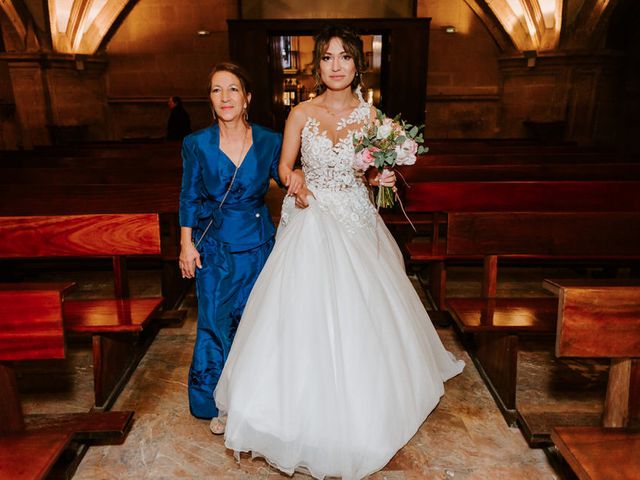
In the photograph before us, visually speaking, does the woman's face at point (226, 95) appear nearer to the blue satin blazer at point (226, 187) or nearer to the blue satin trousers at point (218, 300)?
the blue satin blazer at point (226, 187)

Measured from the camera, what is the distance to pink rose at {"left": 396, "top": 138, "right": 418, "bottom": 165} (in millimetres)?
2380

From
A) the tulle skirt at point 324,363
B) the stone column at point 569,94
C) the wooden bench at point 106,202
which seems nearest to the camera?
the tulle skirt at point 324,363

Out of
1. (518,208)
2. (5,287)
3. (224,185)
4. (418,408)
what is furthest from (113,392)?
(518,208)

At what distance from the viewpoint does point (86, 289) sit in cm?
476

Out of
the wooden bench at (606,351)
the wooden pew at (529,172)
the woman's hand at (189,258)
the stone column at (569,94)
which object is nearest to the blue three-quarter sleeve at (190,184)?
the woman's hand at (189,258)

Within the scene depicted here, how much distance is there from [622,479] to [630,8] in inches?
386

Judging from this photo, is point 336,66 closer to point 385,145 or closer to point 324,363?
point 385,145

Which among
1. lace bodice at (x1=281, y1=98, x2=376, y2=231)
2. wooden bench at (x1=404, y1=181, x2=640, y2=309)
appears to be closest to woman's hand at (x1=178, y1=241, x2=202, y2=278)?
lace bodice at (x1=281, y1=98, x2=376, y2=231)

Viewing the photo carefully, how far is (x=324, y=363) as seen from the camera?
7.33 ft

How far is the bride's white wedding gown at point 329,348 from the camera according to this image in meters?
2.19

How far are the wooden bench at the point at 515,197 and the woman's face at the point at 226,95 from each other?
2.04 metres

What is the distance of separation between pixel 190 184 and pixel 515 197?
104 inches

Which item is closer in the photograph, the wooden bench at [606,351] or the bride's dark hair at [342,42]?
the wooden bench at [606,351]

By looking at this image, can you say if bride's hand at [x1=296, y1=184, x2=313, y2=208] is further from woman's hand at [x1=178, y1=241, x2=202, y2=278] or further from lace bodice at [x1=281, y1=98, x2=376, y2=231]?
woman's hand at [x1=178, y1=241, x2=202, y2=278]
